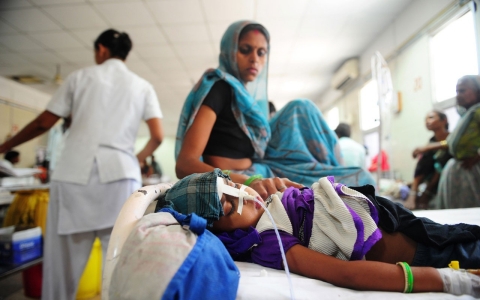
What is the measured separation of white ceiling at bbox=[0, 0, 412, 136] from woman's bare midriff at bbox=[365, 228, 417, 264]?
10.3ft

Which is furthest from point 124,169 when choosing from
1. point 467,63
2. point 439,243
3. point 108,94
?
point 467,63

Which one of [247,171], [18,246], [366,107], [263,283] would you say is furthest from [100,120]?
[366,107]

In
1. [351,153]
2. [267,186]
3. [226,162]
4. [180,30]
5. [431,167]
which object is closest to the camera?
[267,186]

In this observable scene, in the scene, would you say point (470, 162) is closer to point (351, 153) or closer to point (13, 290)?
point (351, 153)

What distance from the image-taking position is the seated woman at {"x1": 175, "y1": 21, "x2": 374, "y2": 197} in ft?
3.72

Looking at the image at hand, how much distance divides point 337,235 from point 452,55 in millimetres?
1940

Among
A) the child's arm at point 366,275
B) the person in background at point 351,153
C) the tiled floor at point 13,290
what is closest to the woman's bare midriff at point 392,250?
the child's arm at point 366,275

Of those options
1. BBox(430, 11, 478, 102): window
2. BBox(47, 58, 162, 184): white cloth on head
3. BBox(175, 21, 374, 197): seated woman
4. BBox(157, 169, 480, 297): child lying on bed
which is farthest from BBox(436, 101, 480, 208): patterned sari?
BBox(47, 58, 162, 184): white cloth on head

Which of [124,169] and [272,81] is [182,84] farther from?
[124,169]

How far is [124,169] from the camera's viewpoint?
1544 mm

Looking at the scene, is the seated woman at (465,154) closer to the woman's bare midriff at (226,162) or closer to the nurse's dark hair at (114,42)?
the woman's bare midriff at (226,162)

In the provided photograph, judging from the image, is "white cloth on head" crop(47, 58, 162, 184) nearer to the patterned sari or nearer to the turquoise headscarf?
the turquoise headscarf

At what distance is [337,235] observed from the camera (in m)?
0.71

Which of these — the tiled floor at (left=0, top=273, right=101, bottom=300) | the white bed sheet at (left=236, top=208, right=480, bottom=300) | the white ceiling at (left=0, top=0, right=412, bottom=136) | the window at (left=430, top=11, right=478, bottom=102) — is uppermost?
the white ceiling at (left=0, top=0, right=412, bottom=136)
